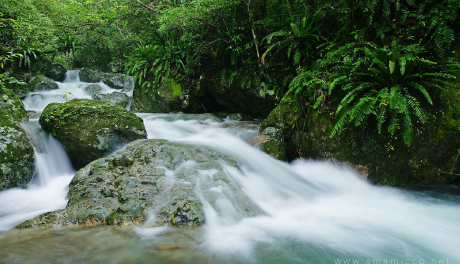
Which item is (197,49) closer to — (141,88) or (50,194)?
(141,88)

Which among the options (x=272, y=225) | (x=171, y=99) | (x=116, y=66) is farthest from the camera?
(x=116, y=66)

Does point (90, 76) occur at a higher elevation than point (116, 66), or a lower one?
lower

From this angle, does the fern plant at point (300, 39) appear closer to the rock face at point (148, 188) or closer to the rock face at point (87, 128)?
the rock face at point (148, 188)

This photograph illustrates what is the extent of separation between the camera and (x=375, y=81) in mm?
4125

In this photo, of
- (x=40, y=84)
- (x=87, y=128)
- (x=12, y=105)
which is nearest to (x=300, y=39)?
(x=87, y=128)

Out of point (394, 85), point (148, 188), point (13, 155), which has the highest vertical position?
point (394, 85)

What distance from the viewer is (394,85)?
12.8 feet

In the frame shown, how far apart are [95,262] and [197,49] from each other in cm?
778

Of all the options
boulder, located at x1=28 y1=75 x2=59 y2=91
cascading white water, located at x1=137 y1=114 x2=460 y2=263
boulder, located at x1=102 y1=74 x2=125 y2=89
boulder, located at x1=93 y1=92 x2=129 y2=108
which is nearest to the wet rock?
cascading white water, located at x1=137 y1=114 x2=460 y2=263

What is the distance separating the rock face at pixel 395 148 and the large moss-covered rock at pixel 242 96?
8.08 ft

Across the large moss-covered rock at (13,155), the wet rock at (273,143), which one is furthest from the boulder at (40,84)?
the wet rock at (273,143)

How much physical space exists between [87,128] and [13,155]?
49.8 inches

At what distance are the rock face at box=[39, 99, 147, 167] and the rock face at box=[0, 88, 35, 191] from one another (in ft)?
1.95

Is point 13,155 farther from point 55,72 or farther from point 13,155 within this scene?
point 55,72
